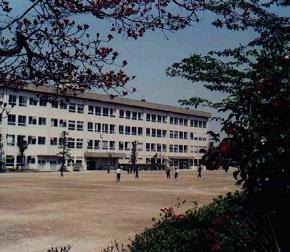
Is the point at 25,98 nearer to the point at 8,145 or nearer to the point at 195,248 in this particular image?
the point at 8,145

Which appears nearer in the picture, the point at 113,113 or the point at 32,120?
the point at 32,120

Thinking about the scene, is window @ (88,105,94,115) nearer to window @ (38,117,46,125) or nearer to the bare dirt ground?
window @ (38,117,46,125)

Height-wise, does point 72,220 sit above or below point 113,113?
below

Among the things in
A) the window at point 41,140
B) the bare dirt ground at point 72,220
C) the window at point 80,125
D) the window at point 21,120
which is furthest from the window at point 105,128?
the bare dirt ground at point 72,220

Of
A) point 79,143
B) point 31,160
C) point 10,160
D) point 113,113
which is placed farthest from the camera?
point 113,113

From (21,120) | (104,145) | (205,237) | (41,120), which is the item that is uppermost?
(41,120)

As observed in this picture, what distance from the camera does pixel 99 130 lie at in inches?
3115

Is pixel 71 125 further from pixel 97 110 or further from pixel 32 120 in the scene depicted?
pixel 32 120

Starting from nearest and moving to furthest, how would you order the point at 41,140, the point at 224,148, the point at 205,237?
the point at 224,148
the point at 205,237
the point at 41,140

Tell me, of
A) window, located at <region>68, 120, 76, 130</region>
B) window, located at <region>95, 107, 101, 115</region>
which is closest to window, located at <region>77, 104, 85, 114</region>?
window, located at <region>68, 120, 76, 130</region>

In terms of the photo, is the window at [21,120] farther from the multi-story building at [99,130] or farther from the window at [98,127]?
the window at [98,127]

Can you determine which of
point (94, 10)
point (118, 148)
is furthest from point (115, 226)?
point (118, 148)

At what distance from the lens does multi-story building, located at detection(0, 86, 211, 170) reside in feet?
221

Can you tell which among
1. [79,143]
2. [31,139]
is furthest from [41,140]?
[79,143]
